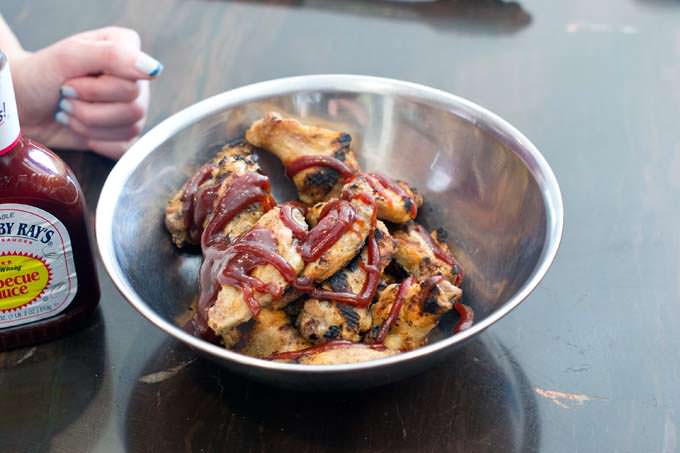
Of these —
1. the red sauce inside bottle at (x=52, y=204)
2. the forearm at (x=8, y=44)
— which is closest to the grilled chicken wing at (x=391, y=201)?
the red sauce inside bottle at (x=52, y=204)

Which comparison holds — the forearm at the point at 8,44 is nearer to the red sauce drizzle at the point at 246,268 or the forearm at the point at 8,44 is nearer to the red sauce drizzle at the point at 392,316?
the red sauce drizzle at the point at 246,268

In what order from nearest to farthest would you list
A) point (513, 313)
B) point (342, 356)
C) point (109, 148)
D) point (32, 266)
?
point (342, 356) < point (32, 266) < point (513, 313) < point (109, 148)

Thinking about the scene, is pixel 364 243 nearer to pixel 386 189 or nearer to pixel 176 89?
pixel 386 189

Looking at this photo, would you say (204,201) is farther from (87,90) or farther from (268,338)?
(87,90)

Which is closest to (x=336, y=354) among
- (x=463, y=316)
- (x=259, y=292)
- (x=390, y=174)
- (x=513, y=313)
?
(x=259, y=292)

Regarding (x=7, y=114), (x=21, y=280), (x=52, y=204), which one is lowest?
(x=21, y=280)
